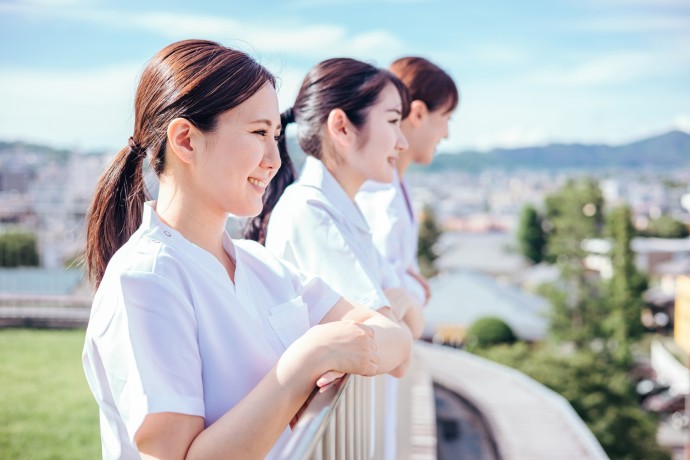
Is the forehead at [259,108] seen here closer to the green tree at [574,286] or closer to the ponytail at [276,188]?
the ponytail at [276,188]

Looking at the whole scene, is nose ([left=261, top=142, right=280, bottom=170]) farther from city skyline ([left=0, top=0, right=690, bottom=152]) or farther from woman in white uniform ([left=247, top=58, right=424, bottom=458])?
city skyline ([left=0, top=0, right=690, bottom=152])

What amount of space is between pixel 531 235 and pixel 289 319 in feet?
178

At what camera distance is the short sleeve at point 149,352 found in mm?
886

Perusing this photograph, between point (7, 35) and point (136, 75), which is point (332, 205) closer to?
point (136, 75)

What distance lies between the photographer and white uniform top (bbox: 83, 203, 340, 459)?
0.90 meters

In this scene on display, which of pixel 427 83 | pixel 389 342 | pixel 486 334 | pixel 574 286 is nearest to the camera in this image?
pixel 389 342

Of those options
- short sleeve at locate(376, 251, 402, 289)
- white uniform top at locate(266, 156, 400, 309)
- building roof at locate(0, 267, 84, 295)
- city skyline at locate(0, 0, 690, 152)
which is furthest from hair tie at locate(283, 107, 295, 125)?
city skyline at locate(0, 0, 690, 152)

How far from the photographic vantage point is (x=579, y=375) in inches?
778

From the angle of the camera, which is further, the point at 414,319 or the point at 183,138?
the point at 414,319

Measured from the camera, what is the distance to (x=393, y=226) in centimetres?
226

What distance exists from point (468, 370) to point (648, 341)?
2690cm

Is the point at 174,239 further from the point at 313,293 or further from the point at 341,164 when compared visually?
the point at 341,164

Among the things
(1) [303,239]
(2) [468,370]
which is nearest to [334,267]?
(1) [303,239]

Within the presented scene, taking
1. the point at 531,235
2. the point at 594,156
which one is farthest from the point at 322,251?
the point at 594,156
